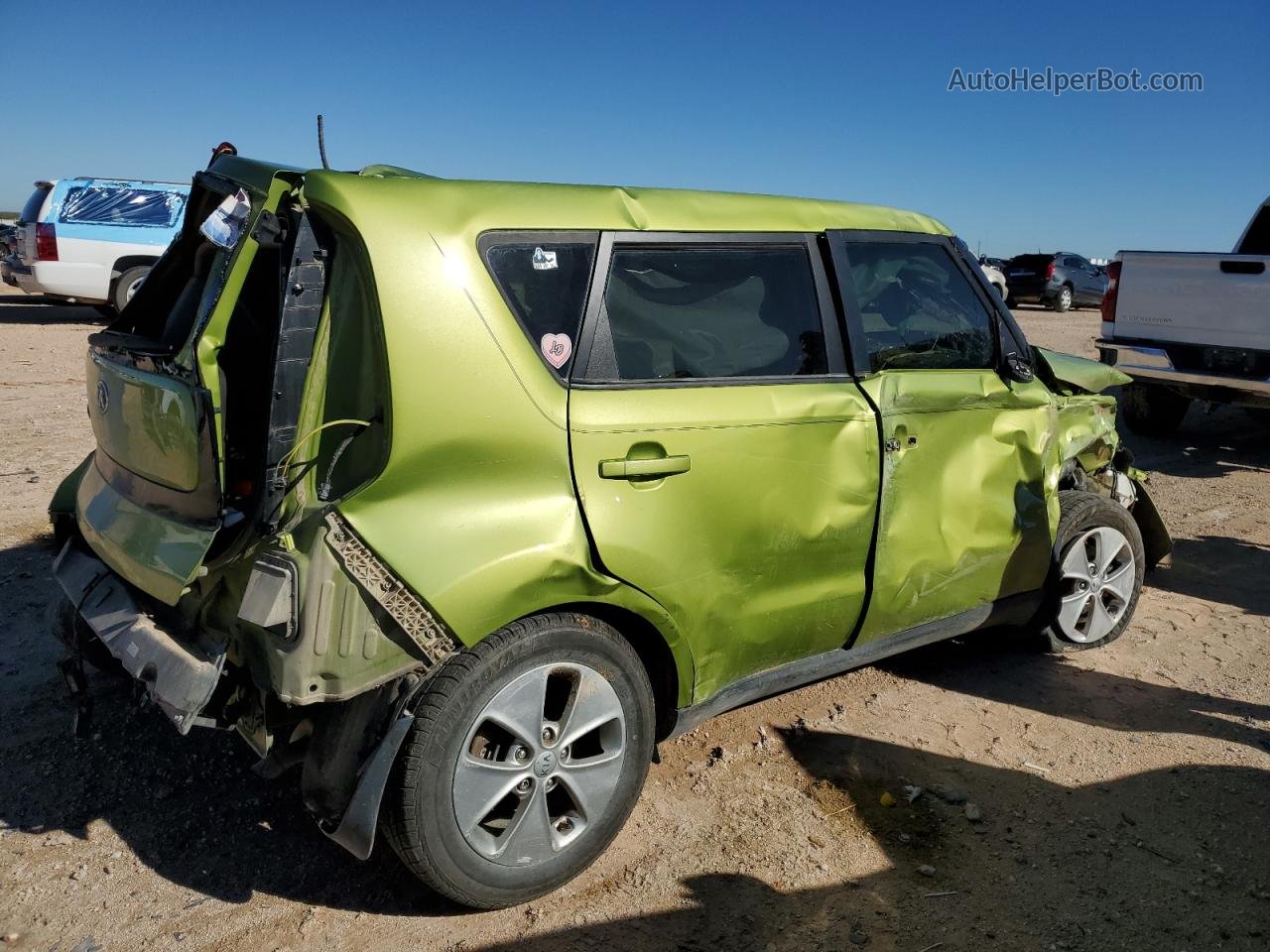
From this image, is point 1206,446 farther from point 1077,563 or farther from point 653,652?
point 653,652

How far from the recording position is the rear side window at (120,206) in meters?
13.9

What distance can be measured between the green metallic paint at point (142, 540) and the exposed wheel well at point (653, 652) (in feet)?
3.24

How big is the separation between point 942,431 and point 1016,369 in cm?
56

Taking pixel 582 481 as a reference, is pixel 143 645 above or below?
below

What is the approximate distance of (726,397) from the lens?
3008 mm

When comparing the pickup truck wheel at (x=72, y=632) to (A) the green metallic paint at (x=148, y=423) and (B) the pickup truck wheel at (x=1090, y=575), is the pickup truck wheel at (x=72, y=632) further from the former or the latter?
(B) the pickup truck wheel at (x=1090, y=575)

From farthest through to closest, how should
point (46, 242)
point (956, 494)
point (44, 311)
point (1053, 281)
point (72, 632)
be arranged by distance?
point (1053, 281) → point (44, 311) → point (46, 242) → point (956, 494) → point (72, 632)

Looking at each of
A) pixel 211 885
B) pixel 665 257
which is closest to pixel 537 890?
pixel 211 885

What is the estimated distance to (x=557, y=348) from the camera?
273 centimetres

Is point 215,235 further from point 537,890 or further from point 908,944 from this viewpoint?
→ point 908,944

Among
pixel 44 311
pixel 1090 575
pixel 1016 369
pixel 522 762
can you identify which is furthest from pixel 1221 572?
pixel 44 311

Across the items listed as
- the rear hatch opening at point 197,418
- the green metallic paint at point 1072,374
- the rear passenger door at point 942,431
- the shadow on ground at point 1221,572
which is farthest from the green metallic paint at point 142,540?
the shadow on ground at point 1221,572

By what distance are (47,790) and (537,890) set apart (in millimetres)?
1667

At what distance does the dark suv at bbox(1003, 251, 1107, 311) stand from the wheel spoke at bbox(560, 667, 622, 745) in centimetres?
2536
